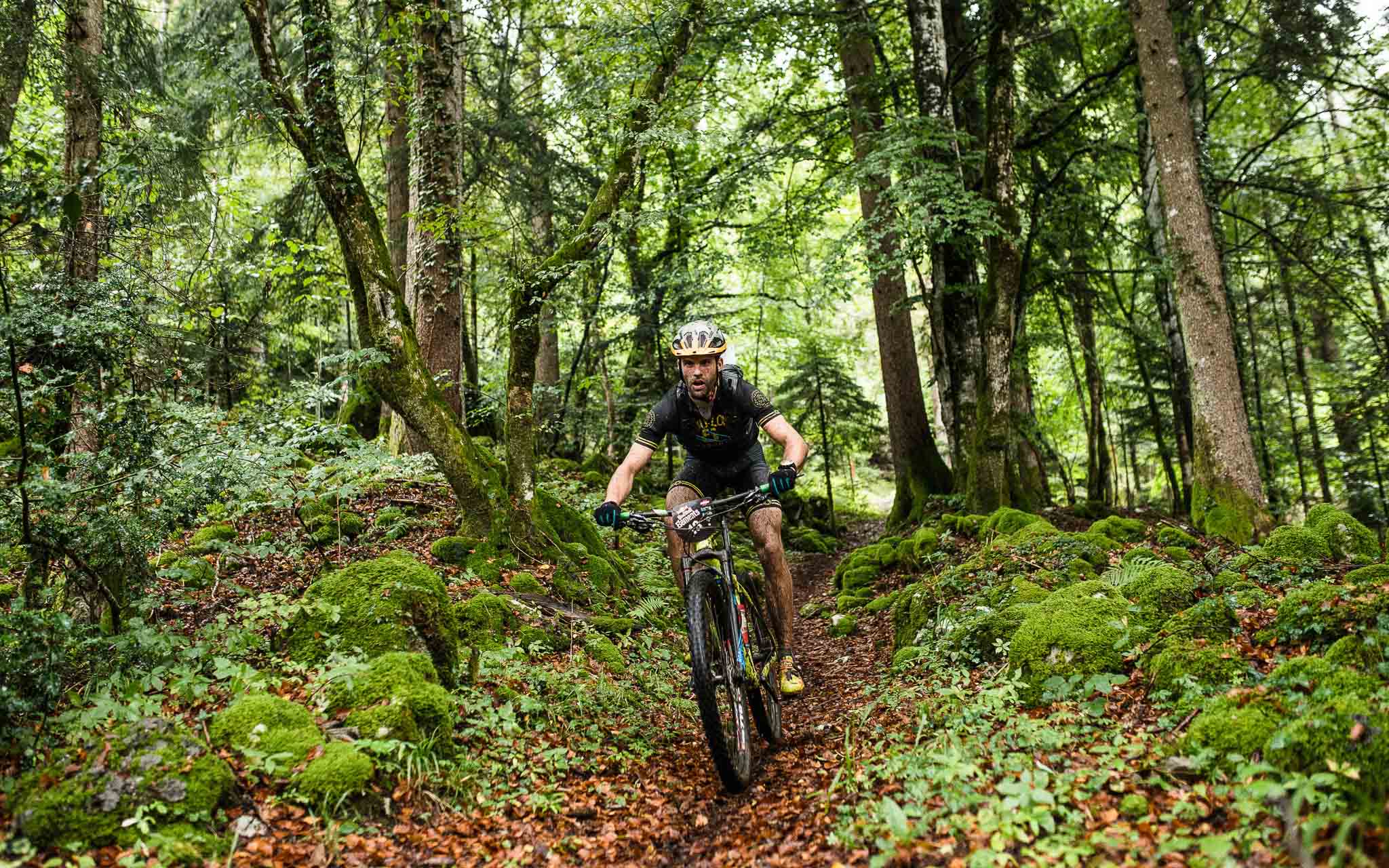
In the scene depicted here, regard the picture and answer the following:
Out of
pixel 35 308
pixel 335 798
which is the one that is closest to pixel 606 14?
pixel 35 308

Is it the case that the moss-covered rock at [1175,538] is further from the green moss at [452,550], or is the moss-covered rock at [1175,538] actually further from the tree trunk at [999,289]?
the green moss at [452,550]

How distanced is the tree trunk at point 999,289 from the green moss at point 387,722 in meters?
8.76

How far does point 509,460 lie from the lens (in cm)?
802

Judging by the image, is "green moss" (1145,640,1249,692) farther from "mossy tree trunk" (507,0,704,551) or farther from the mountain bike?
"mossy tree trunk" (507,0,704,551)

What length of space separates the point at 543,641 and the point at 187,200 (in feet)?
20.5

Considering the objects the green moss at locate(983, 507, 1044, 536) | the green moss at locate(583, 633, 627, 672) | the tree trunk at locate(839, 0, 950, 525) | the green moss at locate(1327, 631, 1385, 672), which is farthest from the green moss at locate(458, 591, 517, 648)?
the tree trunk at locate(839, 0, 950, 525)

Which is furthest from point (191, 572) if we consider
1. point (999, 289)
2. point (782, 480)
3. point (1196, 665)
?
point (999, 289)

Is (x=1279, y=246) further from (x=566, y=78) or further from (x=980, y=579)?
(x=566, y=78)

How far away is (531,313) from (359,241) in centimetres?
177

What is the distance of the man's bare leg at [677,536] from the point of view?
5.02m

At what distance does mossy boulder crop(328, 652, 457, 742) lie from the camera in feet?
→ 13.4

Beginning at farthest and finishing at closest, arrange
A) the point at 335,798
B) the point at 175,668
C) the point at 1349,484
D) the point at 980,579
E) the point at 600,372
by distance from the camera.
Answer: the point at 600,372 < the point at 1349,484 < the point at 980,579 < the point at 175,668 < the point at 335,798

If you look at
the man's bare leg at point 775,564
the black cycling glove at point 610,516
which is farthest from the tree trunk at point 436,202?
the man's bare leg at point 775,564

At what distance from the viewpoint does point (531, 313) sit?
324 inches
